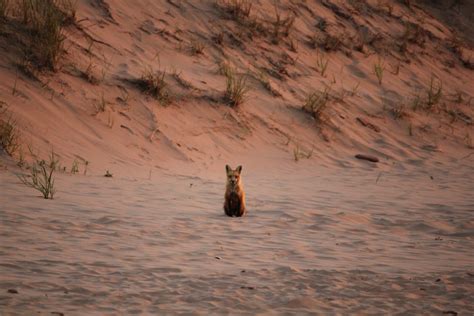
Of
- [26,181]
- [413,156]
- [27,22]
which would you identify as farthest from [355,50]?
[26,181]

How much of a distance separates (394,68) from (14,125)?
866cm

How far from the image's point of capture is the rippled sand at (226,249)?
4.97 m

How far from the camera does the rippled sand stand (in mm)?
4973

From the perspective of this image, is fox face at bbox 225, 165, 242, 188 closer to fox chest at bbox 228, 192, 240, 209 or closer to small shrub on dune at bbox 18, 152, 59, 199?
fox chest at bbox 228, 192, 240, 209

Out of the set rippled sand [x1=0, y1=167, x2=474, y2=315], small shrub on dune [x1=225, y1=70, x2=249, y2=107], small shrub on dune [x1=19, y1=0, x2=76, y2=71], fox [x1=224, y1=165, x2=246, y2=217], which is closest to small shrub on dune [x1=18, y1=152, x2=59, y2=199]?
rippled sand [x1=0, y1=167, x2=474, y2=315]

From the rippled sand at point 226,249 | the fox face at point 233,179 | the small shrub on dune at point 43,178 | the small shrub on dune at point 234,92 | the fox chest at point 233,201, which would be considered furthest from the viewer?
the small shrub on dune at point 234,92

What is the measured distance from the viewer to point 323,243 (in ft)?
22.0

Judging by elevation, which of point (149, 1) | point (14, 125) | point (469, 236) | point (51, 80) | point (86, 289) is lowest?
point (86, 289)

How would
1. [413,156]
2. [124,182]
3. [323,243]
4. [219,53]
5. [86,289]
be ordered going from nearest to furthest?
[86,289]
[323,243]
[124,182]
[413,156]
[219,53]

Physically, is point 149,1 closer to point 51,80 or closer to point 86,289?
point 51,80

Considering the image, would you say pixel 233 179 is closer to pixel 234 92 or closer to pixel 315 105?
pixel 234 92

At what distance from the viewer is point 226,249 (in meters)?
6.27

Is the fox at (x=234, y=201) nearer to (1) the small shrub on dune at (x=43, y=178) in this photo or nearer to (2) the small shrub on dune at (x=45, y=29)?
(1) the small shrub on dune at (x=43, y=178)

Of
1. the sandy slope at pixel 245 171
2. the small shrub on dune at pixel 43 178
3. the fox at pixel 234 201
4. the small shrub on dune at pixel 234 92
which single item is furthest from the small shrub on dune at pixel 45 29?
the fox at pixel 234 201
